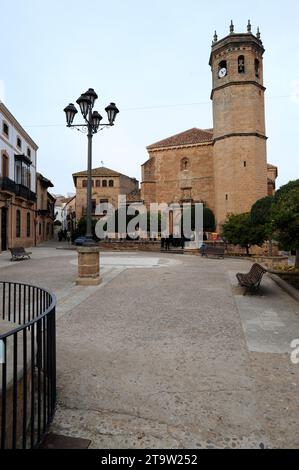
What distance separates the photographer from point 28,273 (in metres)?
11.1

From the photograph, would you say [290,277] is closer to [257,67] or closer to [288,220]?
[288,220]

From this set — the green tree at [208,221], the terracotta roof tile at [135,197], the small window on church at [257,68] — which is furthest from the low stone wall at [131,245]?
the small window on church at [257,68]

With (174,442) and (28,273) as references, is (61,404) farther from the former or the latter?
(28,273)

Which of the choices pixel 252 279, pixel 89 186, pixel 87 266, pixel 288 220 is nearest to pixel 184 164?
pixel 89 186

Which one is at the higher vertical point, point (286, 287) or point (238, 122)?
point (238, 122)

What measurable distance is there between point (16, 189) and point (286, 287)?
823 inches

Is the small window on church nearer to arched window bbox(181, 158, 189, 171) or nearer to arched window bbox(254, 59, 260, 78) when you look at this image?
arched window bbox(254, 59, 260, 78)

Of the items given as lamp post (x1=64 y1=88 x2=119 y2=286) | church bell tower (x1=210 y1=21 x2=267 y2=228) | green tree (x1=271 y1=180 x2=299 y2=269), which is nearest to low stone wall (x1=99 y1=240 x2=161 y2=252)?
church bell tower (x1=210 y1=21 x2=267 y2=228)

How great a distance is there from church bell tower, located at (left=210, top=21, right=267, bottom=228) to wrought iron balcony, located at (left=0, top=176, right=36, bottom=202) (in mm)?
17293

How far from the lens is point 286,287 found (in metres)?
8.34

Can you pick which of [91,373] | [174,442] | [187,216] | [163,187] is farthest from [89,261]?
[163,187]

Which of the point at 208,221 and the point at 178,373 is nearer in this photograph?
the point at 178,373

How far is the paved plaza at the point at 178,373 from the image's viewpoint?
2432mm
